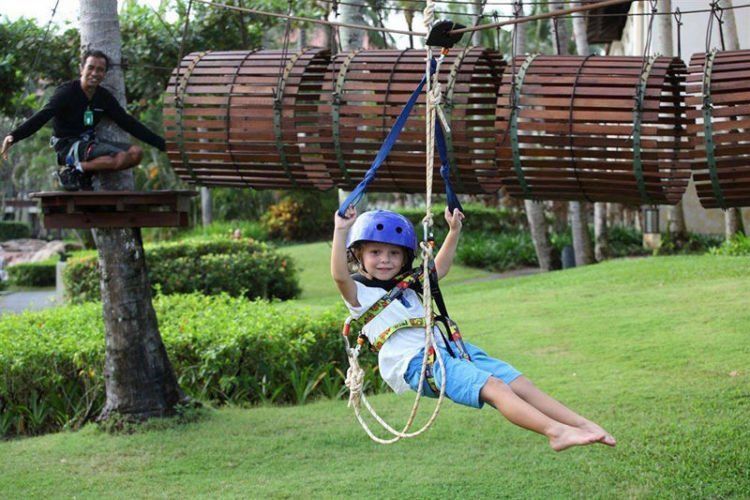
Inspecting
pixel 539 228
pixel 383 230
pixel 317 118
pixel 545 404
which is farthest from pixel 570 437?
pixel 539 228

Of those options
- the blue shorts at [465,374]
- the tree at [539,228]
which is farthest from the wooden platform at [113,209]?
the tree at [539,228]

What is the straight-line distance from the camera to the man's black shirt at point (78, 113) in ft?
18.5

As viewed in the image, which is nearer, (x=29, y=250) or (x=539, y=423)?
(x=539, y=423)

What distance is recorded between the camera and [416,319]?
153 inches

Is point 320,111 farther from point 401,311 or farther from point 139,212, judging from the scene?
point 401,311

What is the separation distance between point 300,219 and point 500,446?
17.9 m

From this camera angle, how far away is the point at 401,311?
391 cm

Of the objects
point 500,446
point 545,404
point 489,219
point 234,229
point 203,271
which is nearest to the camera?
point 545,404

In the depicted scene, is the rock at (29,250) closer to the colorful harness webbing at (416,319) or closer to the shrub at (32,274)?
the shrub at (32,274)

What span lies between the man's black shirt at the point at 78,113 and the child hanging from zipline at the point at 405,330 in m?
2.27

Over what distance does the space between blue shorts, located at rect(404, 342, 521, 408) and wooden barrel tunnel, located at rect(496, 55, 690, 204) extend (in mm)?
1524

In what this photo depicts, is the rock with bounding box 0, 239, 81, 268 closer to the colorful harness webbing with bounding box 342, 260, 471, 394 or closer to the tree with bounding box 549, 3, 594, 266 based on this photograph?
the tree with bounding box 549, 3, 594, 266

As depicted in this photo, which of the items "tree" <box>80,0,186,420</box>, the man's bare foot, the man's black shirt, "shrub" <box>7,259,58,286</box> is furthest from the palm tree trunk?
"shrub" <box>7,259,58,286</box>

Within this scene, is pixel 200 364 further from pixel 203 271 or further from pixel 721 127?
pixel 203 271
